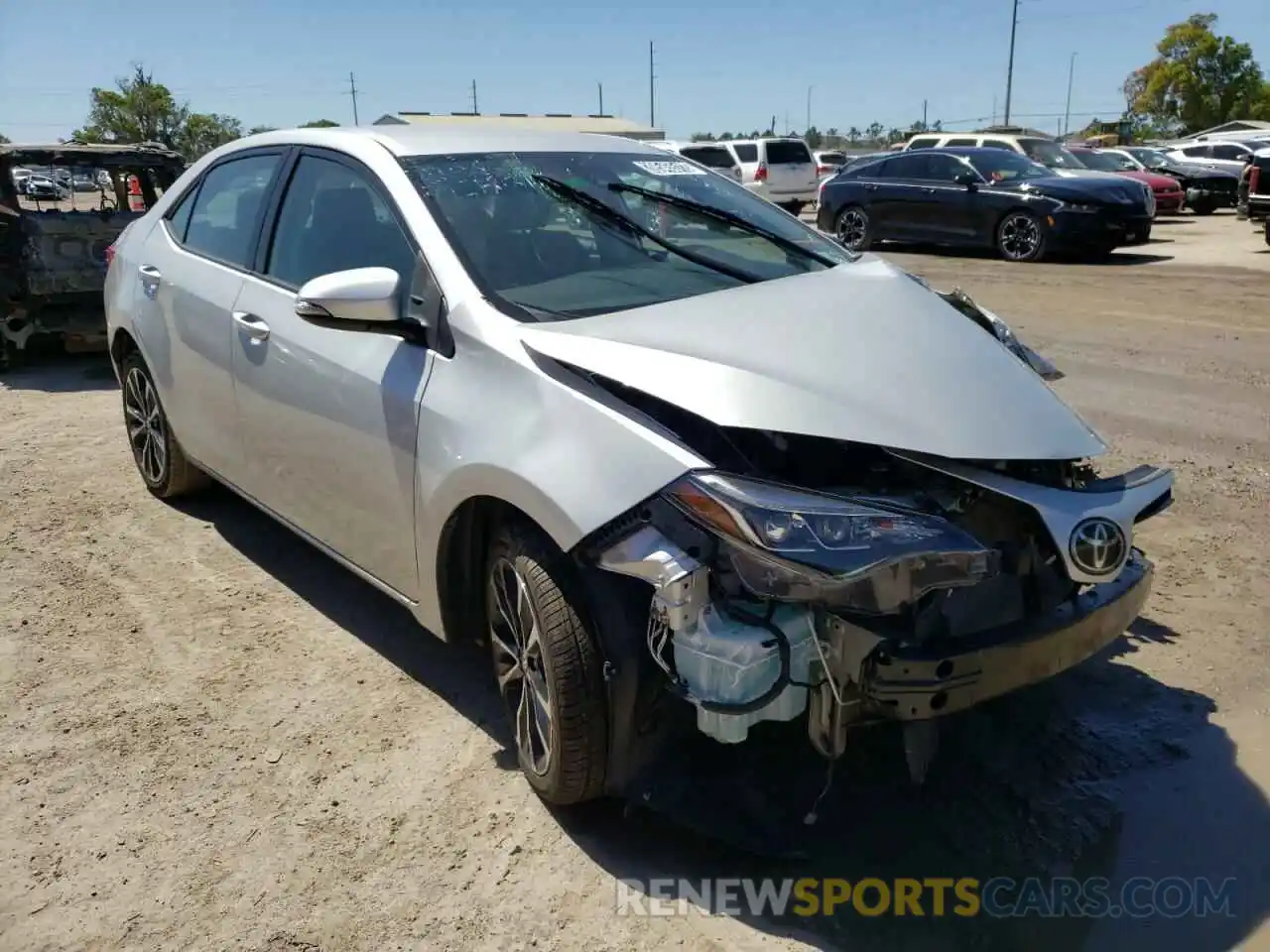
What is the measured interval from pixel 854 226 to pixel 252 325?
1438cm

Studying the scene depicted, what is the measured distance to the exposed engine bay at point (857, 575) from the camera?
87.7 inches

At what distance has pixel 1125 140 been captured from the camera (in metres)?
55.0

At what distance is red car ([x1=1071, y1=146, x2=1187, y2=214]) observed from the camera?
21.2 meters

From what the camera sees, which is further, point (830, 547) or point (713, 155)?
point (713, 155)

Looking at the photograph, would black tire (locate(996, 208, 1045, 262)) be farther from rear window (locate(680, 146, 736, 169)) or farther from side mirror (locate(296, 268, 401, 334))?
side mirror (locate(296, 268, 401, 334))

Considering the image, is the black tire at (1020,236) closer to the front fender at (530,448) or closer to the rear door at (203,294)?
the rear door at (203,294)

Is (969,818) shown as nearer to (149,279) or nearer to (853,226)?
(149,279)

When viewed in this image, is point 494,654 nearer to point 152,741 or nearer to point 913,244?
point 152,741

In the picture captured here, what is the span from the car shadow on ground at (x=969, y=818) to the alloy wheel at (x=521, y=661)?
224 millimetres

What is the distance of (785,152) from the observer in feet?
75.3

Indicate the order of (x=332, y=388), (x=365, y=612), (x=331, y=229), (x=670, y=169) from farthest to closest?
(x=365, y=612) < (x=670, y=169) < (x=331, y=229) < (x=332, y=388)

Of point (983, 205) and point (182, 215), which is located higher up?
point (182, 215)

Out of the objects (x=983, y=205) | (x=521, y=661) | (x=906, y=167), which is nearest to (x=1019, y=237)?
(x=983, y=205)

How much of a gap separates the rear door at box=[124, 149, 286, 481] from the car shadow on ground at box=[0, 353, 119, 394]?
380cm
